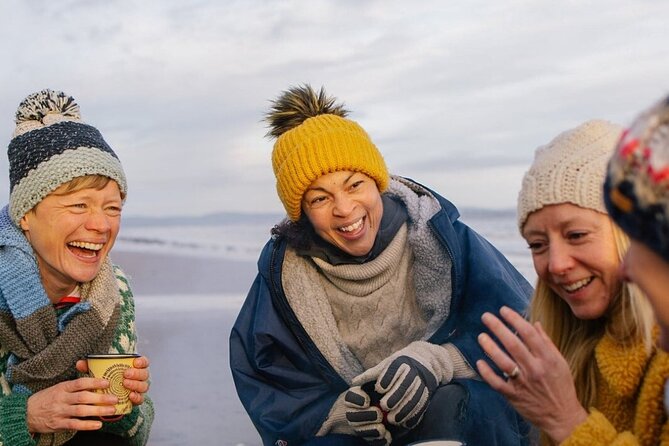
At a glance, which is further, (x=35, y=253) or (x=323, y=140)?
(x=323, y=140)

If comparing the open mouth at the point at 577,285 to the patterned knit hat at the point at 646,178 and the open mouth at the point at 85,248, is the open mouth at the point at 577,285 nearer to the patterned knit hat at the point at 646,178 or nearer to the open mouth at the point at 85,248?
the patterned knit hat at the point at 646,178

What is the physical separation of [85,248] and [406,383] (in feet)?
4.20

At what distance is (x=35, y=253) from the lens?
11.1 ft

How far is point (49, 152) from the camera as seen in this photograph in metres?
3.30

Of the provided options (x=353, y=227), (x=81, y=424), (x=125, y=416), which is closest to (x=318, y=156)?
(x=353, y=227)

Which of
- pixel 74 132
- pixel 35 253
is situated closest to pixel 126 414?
pixel 35 253

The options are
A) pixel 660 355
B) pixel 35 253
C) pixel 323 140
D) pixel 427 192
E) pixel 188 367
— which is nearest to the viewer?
pixel 660 355

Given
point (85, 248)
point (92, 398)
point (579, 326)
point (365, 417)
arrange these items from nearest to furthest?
point (579, 326) → point (92, 398) → point (85, 248) → point (365, 417)

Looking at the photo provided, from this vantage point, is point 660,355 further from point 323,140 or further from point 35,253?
point 35,253

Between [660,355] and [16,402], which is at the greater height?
[660,355]

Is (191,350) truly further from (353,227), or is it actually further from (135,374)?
(135,374)

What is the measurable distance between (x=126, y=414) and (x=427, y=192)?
1544mm

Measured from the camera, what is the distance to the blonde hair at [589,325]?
2475 millimetres

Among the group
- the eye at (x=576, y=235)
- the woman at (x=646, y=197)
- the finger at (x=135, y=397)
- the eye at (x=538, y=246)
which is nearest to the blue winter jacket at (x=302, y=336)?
the finger at (x=135, y=397)
